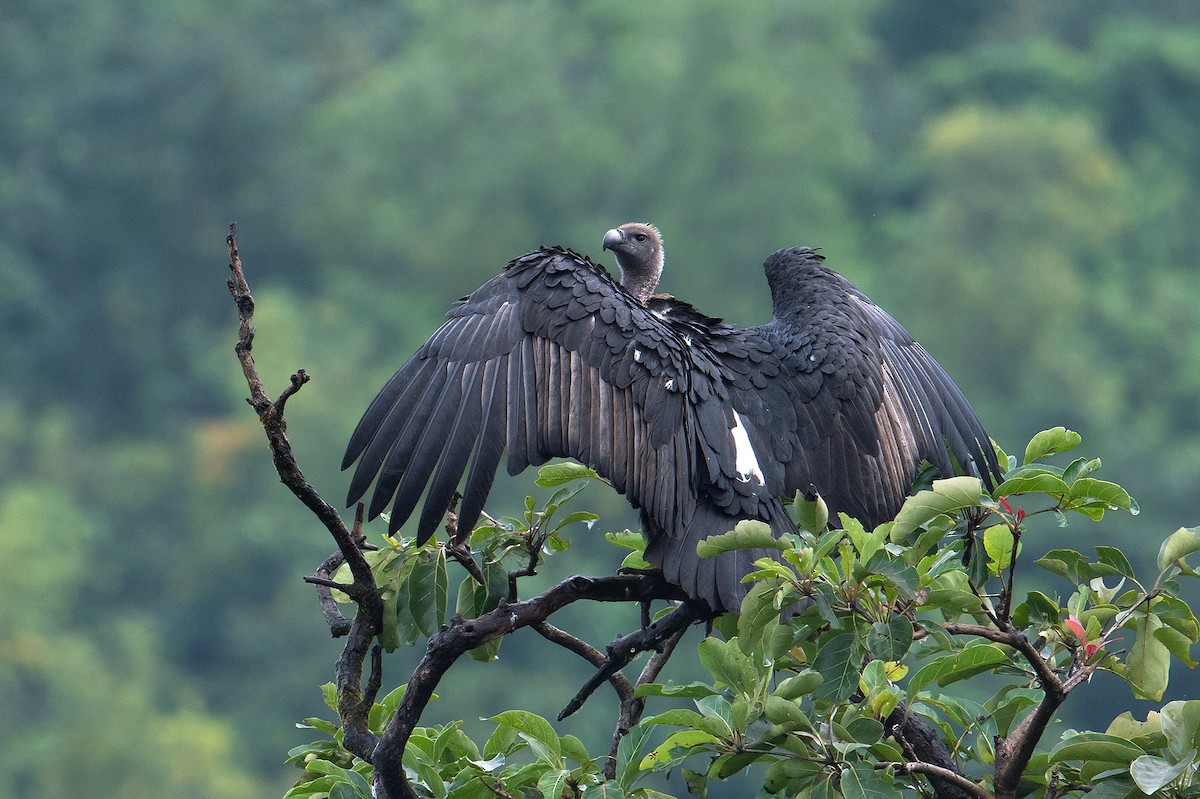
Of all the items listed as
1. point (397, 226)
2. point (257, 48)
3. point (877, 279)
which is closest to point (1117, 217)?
point (877, 279)

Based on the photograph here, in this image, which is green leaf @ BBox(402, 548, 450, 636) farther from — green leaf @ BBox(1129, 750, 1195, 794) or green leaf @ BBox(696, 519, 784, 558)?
green leaf @ BBox(1129, 750, 1195, 794)

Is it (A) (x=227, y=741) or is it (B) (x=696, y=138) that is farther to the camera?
(B) (x=696, y=138)

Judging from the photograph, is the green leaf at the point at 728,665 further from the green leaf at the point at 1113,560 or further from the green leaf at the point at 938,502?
the green leaf at the point at 1113,560

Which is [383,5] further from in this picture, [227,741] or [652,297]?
[652,297]

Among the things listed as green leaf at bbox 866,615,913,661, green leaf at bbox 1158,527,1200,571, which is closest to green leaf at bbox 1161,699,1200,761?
green leaf at bbox 1158,527,1200,571

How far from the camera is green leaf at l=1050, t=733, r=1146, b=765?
135 inches

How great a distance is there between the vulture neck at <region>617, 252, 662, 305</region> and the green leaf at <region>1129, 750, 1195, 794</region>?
13.2 ft

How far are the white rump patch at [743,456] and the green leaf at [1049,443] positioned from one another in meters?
0.76

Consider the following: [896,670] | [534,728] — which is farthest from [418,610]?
[896,670]

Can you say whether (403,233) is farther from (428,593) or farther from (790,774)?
(790,774)

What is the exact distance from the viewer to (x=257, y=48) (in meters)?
49.2

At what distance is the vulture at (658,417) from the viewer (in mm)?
4285

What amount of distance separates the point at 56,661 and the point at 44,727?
67.2 inches

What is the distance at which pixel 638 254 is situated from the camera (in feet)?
23.3
